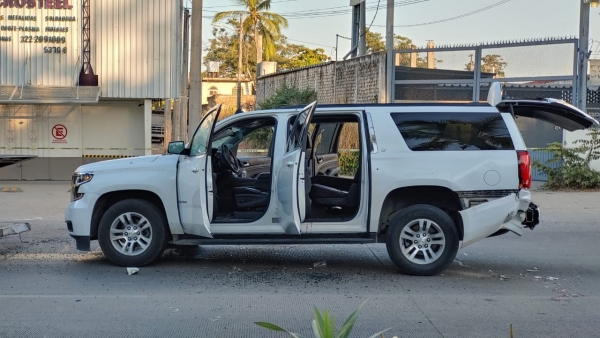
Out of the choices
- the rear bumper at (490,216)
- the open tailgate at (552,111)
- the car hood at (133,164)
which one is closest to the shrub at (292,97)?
the open tailgate at (552,111)

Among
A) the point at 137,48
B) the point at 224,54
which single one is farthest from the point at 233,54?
the point at 137,48

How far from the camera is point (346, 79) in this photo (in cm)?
2741

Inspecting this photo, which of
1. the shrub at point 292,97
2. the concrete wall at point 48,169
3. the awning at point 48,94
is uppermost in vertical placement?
the shrub at point 292,97

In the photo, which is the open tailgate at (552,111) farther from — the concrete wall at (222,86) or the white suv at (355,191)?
the concrete wall at (222,86)

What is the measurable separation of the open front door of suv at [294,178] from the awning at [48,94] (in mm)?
12615

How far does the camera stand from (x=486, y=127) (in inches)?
320

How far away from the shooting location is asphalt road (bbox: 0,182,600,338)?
6004 mm

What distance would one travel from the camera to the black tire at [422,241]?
795 centimetres

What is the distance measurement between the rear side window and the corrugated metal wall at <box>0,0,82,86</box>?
557 inches

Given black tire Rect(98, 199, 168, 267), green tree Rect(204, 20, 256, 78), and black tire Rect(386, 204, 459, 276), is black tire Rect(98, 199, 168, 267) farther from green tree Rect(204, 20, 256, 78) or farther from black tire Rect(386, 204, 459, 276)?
green tree Rect(204, 20, 256, 78)

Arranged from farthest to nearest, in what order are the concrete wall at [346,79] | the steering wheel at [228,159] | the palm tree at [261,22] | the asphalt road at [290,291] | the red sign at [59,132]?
the palm tree at [261,22], the concrete wall at [346,79], the red sign at [59,132], the steering wheel at [228,159], the asphalt road at [290,291]

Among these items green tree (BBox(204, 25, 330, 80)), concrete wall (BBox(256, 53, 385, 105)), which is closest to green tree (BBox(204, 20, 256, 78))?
green tree (BBox(204, 25, 330, 80))

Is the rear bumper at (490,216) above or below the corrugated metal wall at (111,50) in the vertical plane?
below

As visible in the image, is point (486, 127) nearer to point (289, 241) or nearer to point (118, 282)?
point (289, 241)
